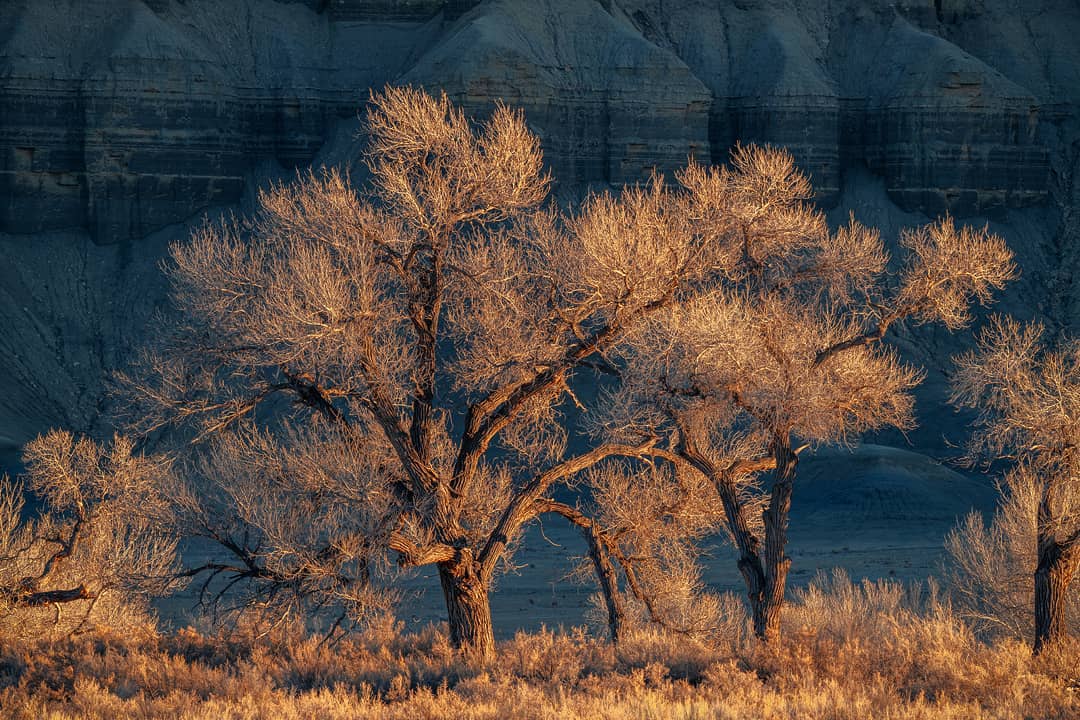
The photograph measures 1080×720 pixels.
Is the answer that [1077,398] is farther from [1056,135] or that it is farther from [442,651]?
[1056,135]

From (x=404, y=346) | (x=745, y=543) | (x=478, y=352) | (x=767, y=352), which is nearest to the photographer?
(x=478, y=352)

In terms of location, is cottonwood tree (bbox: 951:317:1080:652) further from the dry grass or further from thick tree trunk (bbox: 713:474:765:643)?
thick tree trunk (bbox: 713:474:765:643)

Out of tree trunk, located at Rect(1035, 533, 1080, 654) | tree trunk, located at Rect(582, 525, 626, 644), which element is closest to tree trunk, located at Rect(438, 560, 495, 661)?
tree trunk, located at Rect(582, 525, 626, 644)

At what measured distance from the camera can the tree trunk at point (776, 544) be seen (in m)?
17.3

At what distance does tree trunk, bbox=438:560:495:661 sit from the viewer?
15125mm

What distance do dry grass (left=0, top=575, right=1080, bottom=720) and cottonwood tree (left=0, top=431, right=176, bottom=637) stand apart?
1.93 metres

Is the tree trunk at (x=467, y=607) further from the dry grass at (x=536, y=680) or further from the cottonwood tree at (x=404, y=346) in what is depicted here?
the dry grass at (x=536, y=680)

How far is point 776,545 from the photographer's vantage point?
1762 centimetres

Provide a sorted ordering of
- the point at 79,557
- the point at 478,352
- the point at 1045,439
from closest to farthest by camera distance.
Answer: the point at 478,352
the point at 1045,439
the point at 79,557

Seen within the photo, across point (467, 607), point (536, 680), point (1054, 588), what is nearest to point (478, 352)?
point (467, 607)

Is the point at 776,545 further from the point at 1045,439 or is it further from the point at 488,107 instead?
the point at 488,107

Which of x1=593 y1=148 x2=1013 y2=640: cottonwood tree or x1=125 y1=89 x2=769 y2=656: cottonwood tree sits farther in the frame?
x1=593 y1=148 x2=1013 y2=640: cottonwood tree

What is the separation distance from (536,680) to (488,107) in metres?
44.8

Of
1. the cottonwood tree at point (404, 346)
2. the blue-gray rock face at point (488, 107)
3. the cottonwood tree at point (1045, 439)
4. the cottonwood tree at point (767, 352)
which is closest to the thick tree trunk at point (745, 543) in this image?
the cottonwood tree at point (767, 352)
